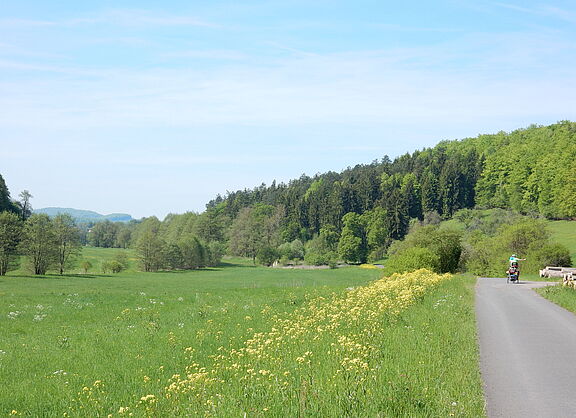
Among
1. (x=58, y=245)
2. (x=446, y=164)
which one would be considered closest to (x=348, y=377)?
(x=58, y=245)

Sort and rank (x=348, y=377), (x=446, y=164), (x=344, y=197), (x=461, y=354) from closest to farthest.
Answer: (x=348, y=377), (x=461, y=354), (x=446, y=164), (x=344, y=197)

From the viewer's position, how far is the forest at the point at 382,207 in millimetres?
110625

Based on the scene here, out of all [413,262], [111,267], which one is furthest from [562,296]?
[111,267]

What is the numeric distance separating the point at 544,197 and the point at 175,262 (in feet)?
263

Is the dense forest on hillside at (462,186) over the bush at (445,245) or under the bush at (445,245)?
over

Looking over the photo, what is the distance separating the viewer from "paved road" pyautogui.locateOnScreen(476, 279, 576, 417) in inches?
316

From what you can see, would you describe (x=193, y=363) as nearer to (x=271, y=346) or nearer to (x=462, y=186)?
(x=271, y=346)

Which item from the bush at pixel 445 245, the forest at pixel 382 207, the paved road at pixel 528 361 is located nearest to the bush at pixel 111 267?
the forest at pixel 382 207

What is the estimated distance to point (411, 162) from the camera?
608 ft

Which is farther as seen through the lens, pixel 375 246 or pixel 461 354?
pixel 375 246

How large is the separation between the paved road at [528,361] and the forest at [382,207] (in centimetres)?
7608

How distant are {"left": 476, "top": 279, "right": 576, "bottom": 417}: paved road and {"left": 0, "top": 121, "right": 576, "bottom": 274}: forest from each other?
250 ft

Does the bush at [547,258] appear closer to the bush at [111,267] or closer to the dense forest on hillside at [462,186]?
the dense forest on hillside at [462,186]

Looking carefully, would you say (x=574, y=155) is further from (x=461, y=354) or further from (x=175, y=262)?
(x=461, y=354)
